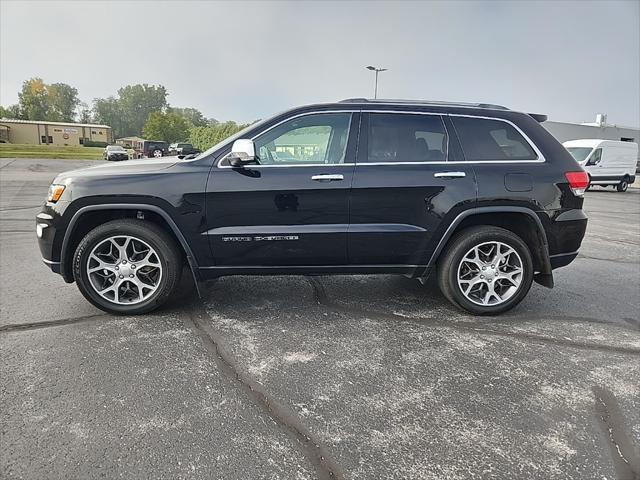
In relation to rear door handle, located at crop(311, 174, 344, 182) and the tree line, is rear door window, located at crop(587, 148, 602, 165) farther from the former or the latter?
the tree line

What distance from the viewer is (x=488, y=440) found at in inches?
90.5

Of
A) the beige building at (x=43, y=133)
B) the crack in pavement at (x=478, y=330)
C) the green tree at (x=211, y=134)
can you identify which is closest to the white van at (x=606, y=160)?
the crack in pavement at (x=478, y=330)

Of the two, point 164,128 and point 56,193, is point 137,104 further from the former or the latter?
point 56,193

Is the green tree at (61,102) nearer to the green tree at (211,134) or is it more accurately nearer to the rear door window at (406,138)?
the green tree at (211,134)

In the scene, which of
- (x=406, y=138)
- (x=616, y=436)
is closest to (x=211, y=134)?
(x=406, y=138)

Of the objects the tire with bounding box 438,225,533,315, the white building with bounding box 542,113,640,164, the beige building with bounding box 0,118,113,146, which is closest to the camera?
the tire with bounding box 438,225,533,315

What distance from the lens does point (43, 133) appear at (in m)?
78.2

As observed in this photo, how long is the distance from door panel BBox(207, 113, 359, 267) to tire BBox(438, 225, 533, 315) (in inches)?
39.4

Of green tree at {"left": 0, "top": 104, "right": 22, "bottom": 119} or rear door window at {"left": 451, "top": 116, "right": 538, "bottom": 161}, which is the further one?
green tree at {"left": 0, "top": 104, "right": 22, "bottom": 119}

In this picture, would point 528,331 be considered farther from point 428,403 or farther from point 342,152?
point 342,152

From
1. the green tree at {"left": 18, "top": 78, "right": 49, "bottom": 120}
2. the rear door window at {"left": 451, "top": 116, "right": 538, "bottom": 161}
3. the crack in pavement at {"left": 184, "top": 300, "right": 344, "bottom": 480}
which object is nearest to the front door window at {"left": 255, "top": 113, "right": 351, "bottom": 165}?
the rear door window at {"left": 451, "top": 116, "right": 538, "bottom": 161}

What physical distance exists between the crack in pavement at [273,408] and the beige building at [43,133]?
3483 inches

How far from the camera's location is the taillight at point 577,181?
12.8 feet

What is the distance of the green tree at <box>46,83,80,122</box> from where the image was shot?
113 metres
